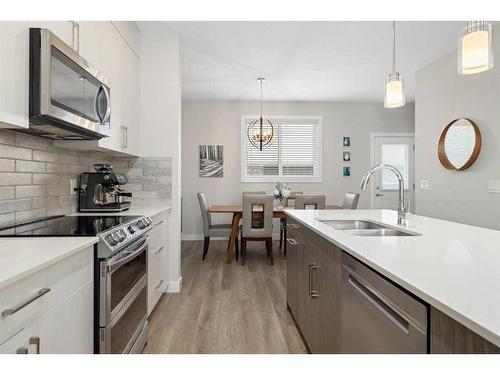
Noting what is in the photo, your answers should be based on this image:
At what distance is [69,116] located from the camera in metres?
1.76

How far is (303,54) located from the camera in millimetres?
4133

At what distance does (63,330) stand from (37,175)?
4.21 feet

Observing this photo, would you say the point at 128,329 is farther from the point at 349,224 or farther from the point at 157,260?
the point at 349,224

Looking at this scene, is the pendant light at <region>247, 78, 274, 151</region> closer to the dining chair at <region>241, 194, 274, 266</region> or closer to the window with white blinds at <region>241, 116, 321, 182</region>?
the window with white blinds at <region>241, 116, 321, 182</region>

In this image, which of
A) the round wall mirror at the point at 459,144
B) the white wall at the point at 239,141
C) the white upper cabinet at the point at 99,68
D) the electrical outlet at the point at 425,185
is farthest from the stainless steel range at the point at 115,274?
the white wall at the point at 239,141

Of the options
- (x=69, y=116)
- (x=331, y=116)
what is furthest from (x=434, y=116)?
(x=69, y=116)

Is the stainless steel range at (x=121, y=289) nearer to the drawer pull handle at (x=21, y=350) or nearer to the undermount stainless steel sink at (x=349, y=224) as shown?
the drawer pull handle at (x=21, y=350)

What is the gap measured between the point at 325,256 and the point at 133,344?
47.6 inches

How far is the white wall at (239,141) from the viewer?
20.9 ft

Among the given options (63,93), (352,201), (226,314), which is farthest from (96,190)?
(352,201)

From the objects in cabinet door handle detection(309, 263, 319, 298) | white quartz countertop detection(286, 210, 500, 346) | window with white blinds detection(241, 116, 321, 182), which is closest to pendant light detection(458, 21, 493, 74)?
white quartz countertop detection(286, 210, 500, 346)

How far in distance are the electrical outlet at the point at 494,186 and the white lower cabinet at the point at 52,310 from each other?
3588 mm

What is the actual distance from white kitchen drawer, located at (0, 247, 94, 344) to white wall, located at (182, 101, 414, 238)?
15.9 ft
